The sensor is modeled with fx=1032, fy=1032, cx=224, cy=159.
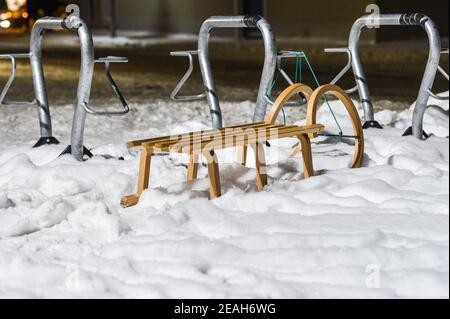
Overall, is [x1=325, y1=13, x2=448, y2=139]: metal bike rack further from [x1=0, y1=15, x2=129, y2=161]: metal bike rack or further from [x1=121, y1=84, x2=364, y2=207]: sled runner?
[x1=0, y1=15, x2=129, y2=161]: metal bike rack

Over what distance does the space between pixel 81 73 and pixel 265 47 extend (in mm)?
1374

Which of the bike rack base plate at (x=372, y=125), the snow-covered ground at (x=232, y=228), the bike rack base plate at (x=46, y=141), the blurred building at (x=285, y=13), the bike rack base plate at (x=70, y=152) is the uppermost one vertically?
the snow-covered ground at (x=232, y=228)

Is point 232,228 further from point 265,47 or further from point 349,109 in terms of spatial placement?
point 265,47

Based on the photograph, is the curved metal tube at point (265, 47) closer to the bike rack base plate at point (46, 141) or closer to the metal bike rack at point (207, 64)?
the metal bike rack at point (207, 64)

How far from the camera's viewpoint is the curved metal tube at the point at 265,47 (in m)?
7.33

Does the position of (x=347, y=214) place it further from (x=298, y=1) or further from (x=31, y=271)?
(x=298, y=1)

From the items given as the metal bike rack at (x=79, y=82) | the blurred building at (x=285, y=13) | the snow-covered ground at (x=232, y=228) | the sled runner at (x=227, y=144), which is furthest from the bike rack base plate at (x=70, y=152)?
the blurred building at (x=285, y=13)

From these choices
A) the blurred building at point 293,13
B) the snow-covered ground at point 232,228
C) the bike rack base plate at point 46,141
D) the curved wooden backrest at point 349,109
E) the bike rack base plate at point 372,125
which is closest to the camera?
the snow-covered ground at point 232,228

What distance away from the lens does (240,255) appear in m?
4.73

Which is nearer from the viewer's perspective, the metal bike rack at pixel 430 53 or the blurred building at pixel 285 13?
the metal bike rack at pixel 430 53

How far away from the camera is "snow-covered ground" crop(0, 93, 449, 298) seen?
4.40 m

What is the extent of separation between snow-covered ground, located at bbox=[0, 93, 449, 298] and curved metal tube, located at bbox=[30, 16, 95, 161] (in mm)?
191

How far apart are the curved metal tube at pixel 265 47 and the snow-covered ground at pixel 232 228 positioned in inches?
18.0

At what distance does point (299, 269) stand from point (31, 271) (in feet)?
3.99
